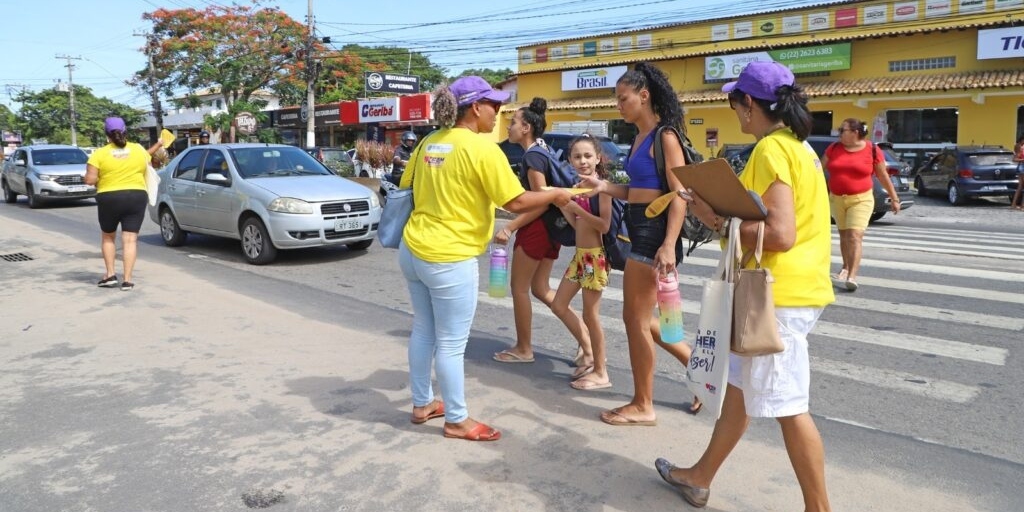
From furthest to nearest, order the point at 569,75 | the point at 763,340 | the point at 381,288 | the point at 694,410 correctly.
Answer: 1. the point at 569,75
2. the point at 381,288
3. the point at 694,410
4. the point at 763,340

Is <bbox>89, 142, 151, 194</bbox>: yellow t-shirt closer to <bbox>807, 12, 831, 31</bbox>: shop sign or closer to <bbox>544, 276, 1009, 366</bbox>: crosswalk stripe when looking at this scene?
<bbox>544, 276, 1009, 366</bbox>: crosswalk stripe

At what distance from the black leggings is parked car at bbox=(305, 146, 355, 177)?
51.5 feet

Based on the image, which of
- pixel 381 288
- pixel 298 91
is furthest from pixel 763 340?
pixel 298 91

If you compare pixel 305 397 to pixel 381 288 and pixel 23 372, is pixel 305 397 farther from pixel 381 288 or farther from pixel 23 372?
pixel 381 288

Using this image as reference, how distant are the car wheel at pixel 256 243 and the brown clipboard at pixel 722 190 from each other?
7.63 meters

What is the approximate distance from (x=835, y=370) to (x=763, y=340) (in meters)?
2.93

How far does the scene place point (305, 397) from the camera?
4582 millimetres

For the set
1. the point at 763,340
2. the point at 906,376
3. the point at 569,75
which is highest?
the point at 569,75

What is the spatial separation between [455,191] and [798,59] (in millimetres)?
27667

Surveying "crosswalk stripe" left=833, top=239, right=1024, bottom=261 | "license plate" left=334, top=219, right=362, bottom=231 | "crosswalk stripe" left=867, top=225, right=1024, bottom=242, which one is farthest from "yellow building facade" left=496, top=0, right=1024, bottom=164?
"license plate" left=334, top=219, right=362, bottom=231

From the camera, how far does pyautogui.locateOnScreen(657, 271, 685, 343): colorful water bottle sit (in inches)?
135

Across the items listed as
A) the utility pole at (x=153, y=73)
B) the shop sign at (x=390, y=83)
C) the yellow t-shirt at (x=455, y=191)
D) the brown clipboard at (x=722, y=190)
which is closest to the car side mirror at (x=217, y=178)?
the yellow t-shirt at (x=455, y=191)

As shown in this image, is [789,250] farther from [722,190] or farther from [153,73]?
[153,73]

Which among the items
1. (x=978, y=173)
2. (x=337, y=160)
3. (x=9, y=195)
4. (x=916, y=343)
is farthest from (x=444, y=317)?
(x=337, y=160)
